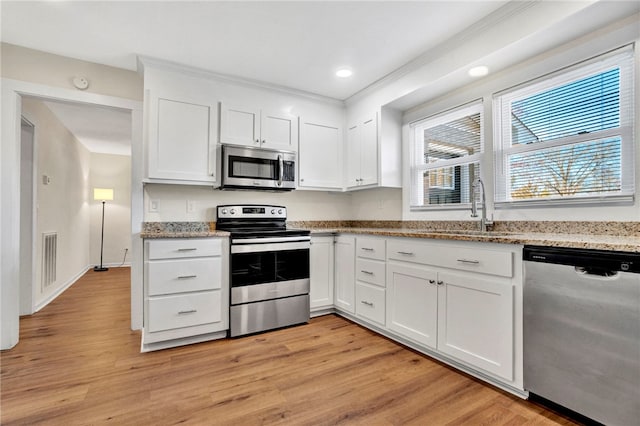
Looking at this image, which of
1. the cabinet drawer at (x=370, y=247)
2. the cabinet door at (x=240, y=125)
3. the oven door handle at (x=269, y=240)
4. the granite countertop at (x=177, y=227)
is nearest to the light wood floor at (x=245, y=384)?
the cabinet drawer at (x=370, y=247)

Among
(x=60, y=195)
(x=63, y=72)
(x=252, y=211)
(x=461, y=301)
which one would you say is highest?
(x=63, y=72)

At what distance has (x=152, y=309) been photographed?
2465 mm

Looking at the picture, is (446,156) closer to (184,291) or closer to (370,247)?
(370,247)

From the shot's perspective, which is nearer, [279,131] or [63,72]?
[63,72]

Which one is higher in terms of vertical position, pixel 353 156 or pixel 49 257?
pixel 353 156

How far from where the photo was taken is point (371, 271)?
112 inches

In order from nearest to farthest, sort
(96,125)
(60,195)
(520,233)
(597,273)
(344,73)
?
(597,273), (520,233), (344,73), (60,195), (96,125)

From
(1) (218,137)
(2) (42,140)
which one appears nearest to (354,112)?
(1) (218,137)

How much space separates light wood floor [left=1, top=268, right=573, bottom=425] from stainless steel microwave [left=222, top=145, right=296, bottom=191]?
1391 mm

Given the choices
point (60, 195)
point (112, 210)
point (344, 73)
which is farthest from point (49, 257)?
point (344, 73)

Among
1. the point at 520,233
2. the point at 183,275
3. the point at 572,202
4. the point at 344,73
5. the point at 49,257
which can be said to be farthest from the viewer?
the point at 49,257

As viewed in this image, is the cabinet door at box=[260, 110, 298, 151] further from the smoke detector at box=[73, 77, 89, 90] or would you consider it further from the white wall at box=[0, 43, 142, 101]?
the smoke detector at box=[73, 77, 89, 90]

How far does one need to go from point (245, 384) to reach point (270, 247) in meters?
1.19

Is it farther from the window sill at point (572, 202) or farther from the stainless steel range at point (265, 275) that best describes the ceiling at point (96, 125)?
the window sill at point (572, 202)
